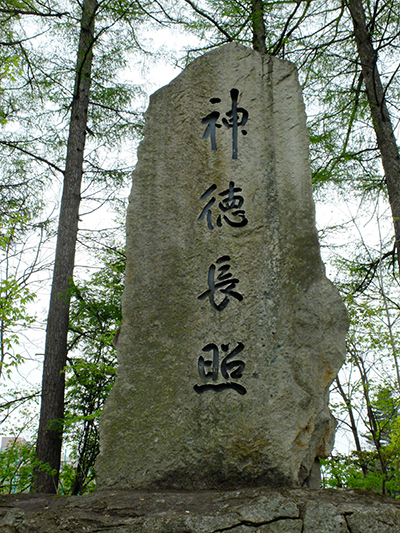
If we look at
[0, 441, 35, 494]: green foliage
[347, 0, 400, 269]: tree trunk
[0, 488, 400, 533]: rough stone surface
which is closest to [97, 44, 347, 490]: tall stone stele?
[0, 488, 400, 533]: rough stone surface

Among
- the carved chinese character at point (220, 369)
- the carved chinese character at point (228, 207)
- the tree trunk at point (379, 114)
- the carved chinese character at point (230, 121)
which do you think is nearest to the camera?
the carved chinese character at point (220, 369)

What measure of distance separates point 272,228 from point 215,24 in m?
5.03

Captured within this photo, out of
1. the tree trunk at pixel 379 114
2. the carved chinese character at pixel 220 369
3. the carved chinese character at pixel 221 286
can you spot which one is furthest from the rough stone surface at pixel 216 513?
the tree trunk at pixel 379 114

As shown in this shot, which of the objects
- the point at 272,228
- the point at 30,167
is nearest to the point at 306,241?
the point at 272,228

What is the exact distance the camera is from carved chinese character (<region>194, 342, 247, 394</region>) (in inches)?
109

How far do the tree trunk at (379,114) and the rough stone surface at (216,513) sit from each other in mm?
3998

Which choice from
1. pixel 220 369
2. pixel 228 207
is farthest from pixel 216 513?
pixel 228 207

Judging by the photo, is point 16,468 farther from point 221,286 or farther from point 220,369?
point 221,286

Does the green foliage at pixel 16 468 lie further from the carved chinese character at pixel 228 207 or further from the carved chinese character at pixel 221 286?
the carved chinese character at pixel 228 207

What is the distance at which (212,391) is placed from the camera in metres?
2.76

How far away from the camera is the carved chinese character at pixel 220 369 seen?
9.05 ft

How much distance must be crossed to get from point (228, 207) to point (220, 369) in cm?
112

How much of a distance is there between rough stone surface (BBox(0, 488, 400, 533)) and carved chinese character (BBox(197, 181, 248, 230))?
1.67 meters

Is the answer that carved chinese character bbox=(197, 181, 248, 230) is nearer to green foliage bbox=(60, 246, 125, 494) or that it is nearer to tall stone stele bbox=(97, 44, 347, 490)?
tall stone stele bbox=(97, 44, 347, 490)
